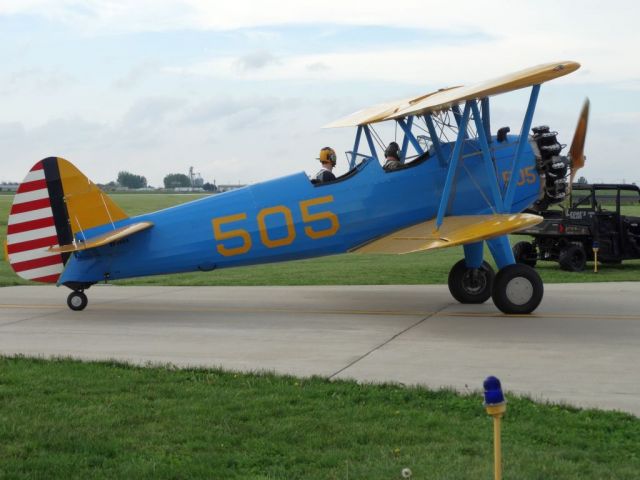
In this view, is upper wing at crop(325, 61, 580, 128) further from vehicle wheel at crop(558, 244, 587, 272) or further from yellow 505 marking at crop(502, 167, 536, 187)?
vehicle wheel at crop(558, 244, 587, 272)

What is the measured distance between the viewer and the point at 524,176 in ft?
39.4

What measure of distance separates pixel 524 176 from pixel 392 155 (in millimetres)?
1993

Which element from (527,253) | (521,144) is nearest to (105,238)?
(521,144)

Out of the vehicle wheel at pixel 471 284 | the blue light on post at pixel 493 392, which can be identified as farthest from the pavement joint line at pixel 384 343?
the blue light on post at pixel 493 392

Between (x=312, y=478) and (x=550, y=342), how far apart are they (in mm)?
5167

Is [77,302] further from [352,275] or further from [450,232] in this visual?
[352,275]

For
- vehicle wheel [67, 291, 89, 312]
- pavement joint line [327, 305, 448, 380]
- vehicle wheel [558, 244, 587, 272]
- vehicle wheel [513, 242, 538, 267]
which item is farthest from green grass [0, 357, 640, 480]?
vehicle wheel [513, 242, 538, 267]

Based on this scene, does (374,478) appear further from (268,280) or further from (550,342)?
(268,280)

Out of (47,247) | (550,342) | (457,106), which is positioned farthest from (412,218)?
(47,247)

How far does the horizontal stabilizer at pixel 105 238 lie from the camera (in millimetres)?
11318

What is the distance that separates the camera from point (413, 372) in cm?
765

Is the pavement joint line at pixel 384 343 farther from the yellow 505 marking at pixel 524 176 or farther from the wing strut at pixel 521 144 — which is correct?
the yellow 505 marking at pixel 524 176

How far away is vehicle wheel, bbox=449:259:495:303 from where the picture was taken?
1260 centimetres

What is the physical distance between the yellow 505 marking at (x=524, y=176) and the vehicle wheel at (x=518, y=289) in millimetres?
1541
